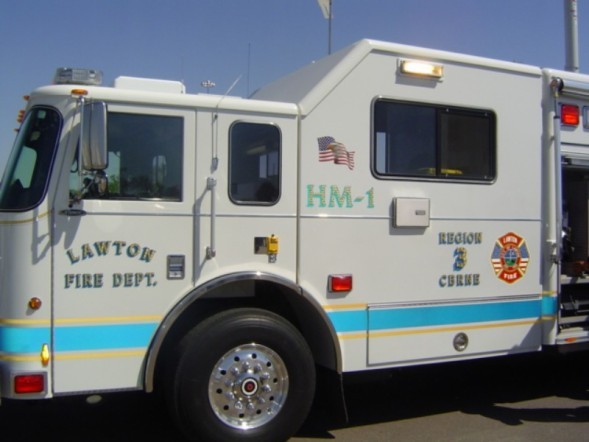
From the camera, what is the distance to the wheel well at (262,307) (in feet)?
15.2

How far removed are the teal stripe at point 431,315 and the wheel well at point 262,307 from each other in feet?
0.55

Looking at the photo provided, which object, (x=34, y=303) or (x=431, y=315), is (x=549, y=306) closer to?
(x=431, y=315)

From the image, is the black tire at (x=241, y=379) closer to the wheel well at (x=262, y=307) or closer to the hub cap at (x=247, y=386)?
the hub cap at (x=247, y=386)

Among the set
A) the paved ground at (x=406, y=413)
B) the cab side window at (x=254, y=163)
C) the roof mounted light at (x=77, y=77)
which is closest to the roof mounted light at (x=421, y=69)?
the cab side window at (x=254, y=163)

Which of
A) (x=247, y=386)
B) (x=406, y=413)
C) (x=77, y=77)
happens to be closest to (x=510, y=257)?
(x=406, y=413)

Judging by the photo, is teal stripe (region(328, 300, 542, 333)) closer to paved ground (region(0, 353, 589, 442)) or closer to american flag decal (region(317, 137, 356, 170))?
paved ground (region(0, 353, 589, 442))

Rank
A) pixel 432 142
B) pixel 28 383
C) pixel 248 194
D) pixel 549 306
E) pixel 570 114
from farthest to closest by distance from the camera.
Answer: pixel 570 114
pixel 549 306
pixel 432 142
pixel 248 194
pixel 28 383

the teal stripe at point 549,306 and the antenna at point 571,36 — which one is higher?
the antenna at point 571,36

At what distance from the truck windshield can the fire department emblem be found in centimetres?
371

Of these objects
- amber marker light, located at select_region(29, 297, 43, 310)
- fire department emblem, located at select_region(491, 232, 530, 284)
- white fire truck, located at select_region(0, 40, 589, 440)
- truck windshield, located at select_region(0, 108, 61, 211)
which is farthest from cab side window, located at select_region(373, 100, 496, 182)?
amber marker light, located at select_region(29, 297, 43, 310)

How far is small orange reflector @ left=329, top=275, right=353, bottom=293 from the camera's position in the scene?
15.8 feet

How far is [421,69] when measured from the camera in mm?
5195

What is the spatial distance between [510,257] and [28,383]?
4013mm

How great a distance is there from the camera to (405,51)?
5.18 meters
